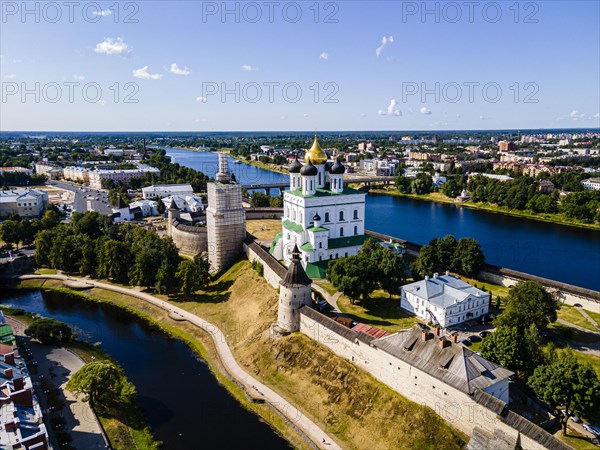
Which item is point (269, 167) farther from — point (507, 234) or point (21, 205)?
point (507, 234)

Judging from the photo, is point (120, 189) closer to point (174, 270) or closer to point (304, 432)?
point (174, 270)

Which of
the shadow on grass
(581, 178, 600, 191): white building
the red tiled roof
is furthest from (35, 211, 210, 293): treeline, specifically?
(581, 178, 600, 191): white building

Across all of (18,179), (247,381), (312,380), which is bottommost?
(247,381)

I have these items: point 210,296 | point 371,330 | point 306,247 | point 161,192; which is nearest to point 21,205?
point 161,192

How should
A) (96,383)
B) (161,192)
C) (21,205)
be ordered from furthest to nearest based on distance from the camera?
1. (161,192)
2. (21,205)
3. (96,383)

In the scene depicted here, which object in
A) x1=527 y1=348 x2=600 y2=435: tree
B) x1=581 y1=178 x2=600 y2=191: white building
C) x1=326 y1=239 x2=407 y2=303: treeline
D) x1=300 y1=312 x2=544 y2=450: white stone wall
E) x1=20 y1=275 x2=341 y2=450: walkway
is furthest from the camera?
x1=581 y1=178 x2=600 y2=191: white building

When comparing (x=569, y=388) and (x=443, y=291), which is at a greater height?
(x=443, y=291)

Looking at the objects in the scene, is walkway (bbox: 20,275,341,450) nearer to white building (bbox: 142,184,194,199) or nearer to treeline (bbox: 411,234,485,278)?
treeline (bbox: 411,234,485,278)

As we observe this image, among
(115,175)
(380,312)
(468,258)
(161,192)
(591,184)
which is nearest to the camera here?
(380,312)
